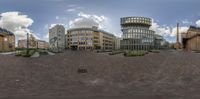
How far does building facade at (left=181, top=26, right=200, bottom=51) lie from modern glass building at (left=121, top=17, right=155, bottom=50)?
76218 millimetres

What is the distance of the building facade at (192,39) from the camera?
60.3m

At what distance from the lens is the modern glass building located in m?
156

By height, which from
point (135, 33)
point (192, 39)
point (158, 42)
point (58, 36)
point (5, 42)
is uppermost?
point (135, 33)

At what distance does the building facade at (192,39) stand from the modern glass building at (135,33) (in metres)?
76.2

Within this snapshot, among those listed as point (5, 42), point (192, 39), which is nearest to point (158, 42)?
point (192, 39)

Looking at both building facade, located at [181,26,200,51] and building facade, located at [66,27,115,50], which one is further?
building facade, located at [66,27,115,50]

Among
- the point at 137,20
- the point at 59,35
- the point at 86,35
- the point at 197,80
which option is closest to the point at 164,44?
the point at 137,20

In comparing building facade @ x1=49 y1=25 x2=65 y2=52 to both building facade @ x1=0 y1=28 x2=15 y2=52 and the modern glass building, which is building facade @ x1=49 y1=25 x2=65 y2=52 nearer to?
the modern glass building

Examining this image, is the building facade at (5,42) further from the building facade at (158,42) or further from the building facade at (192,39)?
the building facade at (158,42)

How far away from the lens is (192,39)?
66250 mm

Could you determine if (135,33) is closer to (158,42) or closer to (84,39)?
(158,42)

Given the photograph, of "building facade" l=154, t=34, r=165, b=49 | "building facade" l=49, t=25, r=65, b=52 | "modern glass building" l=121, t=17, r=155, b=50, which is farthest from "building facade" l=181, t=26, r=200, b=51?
"building facade" l=154, t=34, r=165, b=49

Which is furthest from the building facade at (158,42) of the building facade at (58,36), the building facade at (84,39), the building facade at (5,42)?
the building facade at (5,42)

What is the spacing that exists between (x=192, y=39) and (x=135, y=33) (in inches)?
3711
